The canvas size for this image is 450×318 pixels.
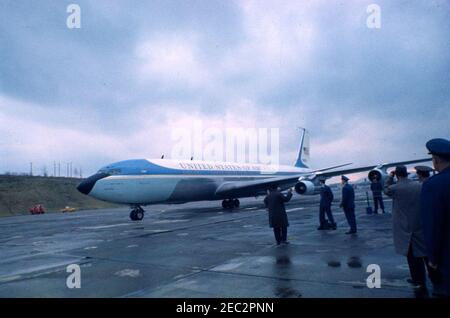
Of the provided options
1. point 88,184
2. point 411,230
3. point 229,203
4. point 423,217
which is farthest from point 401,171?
point 229,203

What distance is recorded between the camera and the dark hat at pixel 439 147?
307 cm

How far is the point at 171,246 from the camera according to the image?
8.64 m

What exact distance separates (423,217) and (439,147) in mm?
718

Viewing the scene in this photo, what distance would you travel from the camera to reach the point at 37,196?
44938 mm

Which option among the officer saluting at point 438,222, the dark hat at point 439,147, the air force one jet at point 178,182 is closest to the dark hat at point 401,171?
the dark hat at point 439,147

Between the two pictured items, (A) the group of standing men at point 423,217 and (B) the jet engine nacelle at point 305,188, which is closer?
(A) the group of standing men at point 423,217

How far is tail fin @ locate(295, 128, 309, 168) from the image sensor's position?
3990 cm

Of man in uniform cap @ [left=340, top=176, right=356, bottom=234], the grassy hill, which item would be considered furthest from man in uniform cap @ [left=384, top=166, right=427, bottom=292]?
the grassy hill

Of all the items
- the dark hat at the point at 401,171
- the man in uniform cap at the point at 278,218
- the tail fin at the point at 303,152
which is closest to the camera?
the dark hat at the point at 401,171

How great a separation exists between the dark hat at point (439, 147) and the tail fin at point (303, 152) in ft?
120

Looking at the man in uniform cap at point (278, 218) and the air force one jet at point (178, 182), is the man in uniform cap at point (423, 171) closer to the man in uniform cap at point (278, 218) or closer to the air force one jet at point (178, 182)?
the man in uniform cap at point (278, 218)

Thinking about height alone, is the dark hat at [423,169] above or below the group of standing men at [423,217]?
above

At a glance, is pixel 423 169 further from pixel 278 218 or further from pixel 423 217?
pixel 278 218
